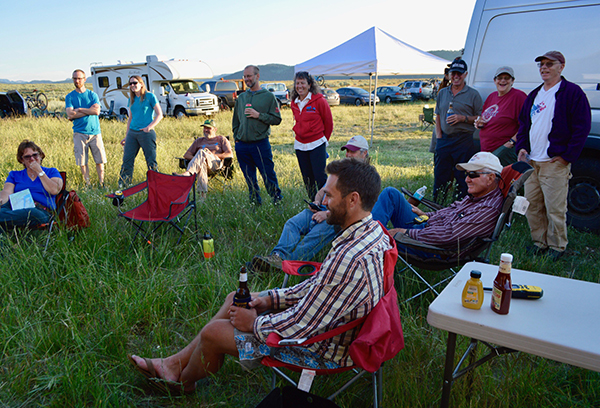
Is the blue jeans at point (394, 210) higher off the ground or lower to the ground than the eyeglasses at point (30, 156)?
lower

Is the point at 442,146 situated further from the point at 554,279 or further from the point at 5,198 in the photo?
the point at 5,198

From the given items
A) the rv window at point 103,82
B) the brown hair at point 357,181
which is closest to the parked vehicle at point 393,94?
the rv window at point 103,82

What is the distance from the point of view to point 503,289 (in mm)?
1489

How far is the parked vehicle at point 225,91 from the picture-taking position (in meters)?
20.1

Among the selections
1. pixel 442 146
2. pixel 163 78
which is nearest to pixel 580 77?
pixel 442 146

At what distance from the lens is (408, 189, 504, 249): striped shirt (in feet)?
9.47

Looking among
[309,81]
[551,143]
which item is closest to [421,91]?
[309,81]

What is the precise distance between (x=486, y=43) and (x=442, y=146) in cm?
125

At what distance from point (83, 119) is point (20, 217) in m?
2.72

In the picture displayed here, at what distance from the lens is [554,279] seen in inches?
71.7

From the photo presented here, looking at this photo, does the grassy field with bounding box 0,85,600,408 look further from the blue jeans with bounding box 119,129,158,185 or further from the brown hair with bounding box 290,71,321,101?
the brown hair with bounding box 290,71,321,101

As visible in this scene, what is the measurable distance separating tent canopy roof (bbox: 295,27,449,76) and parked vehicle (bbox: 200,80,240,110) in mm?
A: 10046

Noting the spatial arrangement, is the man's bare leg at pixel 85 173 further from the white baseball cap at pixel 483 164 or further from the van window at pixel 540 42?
the van window at pixel 540 42

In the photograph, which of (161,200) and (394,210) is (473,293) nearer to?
(394,210)
